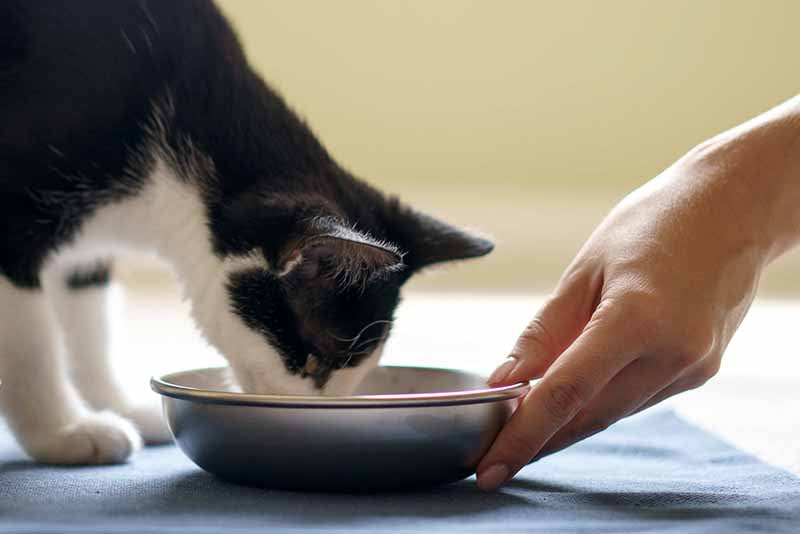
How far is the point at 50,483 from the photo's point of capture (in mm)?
1184

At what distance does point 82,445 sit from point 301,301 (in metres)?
0.34

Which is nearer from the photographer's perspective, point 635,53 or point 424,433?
point 424,433

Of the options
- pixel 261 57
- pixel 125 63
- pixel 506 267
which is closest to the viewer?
pixel 125 63

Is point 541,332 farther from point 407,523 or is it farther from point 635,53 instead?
point 635,53

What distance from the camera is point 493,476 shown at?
3.70 ft

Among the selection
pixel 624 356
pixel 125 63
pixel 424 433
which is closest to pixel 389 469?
pixel 424 433

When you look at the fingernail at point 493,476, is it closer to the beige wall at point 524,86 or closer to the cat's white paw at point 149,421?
the cat's white paw at point 149,421

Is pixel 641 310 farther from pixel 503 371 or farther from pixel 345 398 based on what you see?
pixel 345 398

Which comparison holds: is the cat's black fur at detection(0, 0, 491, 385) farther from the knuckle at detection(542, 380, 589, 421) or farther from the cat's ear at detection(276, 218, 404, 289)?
the knuckle at detection(542, 380, 589, 421)

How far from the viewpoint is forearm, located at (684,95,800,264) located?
120 cm

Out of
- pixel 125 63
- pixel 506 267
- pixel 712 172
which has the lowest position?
pixel 712 172

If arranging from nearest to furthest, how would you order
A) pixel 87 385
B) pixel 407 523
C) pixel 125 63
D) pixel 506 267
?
pixel 407 523 → pixel 125 63 → pixel 87 385 → pixel 506 267

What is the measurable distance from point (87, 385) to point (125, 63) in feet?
1.80

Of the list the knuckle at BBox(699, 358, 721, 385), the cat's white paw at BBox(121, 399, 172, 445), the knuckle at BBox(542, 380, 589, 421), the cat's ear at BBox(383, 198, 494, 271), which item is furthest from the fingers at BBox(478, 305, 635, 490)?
the cat's white paw at BBox(121, 399, 172, 445)
